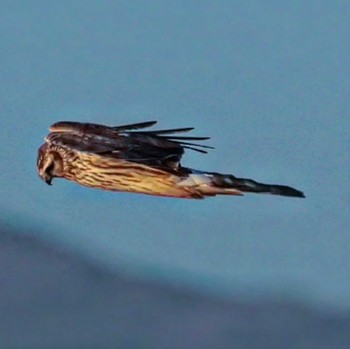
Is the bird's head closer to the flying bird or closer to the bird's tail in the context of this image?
the flying bird

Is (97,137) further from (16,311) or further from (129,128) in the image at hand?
(16,311)

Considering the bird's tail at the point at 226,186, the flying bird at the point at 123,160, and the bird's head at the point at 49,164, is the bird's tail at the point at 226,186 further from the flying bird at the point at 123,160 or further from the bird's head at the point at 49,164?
the bird's head at the point at 49,164

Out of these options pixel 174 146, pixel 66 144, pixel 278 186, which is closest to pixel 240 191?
pixel 278 186

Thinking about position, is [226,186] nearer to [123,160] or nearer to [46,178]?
[123,160]

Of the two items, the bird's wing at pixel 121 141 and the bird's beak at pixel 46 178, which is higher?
the bird's wing at pixel 121 141

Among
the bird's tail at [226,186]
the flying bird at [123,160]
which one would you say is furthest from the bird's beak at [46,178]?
the bird's tail at [226,186]

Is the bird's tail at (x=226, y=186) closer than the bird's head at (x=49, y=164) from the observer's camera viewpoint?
Yes

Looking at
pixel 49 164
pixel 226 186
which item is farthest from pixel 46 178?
pixel 226 186

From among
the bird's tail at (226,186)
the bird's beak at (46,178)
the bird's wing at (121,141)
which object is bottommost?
the bird's beak at (46,178)
